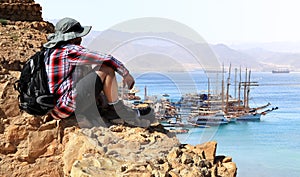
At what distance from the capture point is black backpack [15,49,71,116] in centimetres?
381

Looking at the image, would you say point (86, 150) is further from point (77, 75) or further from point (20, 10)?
point (20, 10)

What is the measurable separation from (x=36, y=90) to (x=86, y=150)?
805 mm

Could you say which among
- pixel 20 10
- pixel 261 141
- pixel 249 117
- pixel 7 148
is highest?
pixel 20 10

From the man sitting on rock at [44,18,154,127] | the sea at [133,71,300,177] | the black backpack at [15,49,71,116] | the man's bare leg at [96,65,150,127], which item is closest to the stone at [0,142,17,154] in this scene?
the black backpack at [15,49,71,116]

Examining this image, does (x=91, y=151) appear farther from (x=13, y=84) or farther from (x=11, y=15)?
(x=11, y=15)

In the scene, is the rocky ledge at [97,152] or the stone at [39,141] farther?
the stone at [39,141]

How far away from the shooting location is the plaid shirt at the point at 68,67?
148 inches

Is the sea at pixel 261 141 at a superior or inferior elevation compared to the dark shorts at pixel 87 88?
inferior

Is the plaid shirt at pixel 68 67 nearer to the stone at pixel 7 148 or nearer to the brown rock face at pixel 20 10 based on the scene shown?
the stone at pixel 7 148

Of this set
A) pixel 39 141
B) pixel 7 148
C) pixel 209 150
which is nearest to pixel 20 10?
pixel 7 148

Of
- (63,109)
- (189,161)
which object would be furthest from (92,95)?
(189,161)

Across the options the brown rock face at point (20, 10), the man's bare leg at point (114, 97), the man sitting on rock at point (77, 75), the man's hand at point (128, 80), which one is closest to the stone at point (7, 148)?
the man sitting on rock at point (77, 75)

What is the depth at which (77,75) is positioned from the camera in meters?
3.82

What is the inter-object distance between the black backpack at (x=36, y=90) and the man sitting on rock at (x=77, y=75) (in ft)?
0.17
